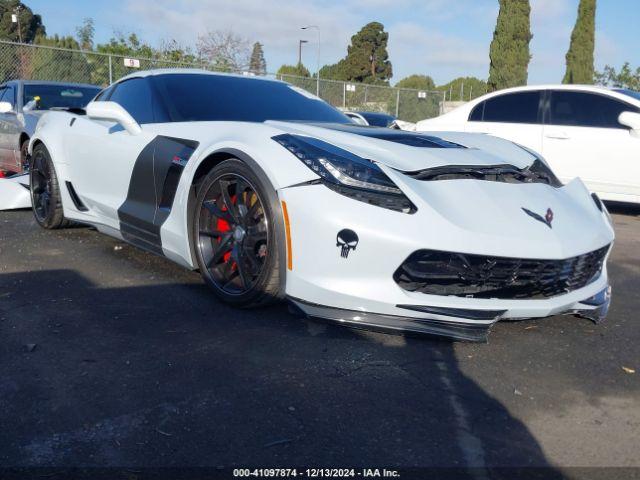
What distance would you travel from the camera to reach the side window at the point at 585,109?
7.25 meters

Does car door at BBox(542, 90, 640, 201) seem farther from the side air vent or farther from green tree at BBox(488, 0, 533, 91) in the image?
green tree at BBox(488, 0, 533, 91)

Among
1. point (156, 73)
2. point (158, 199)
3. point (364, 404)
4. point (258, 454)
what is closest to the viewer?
point (258, 454)

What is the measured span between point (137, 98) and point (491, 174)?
2.46m

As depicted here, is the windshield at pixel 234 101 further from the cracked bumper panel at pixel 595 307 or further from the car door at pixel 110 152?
the cracked bumper panel at pixel 595 307

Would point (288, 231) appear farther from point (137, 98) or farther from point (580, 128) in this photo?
point (580, 128)

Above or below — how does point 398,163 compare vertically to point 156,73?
below

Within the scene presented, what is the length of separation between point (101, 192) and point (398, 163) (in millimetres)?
2327

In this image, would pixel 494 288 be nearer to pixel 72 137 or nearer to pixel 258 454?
pixel 258 454

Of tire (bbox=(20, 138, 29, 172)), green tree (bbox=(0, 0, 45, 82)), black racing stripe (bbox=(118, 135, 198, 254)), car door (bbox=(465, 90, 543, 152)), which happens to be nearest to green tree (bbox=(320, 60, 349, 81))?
green tree (bbox=(0, 0, 45, 82))

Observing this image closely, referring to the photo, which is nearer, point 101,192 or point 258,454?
point 258,454

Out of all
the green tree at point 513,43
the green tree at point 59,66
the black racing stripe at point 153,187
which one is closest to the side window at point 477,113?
the black racing stripe at point 153,187

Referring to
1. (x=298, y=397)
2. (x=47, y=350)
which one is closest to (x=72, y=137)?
(x=47, y=350)

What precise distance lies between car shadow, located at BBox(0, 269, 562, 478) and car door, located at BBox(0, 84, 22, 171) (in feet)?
17.8

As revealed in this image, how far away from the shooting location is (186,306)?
3.43m
